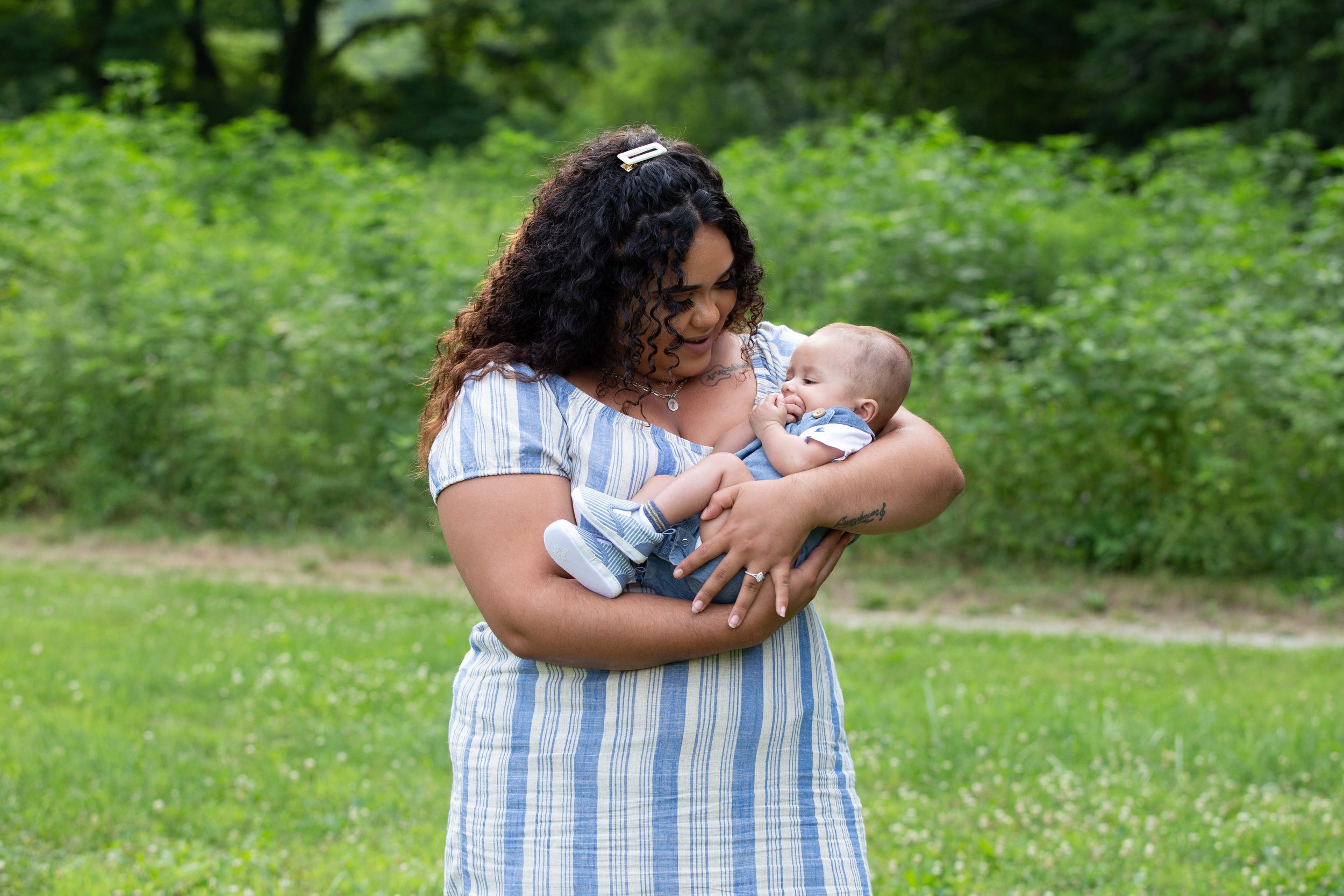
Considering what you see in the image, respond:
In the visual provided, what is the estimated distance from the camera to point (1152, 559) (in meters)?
6.74

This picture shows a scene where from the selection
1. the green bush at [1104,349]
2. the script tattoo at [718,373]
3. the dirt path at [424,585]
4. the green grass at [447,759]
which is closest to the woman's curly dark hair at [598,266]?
the script tattoo at [718,373]

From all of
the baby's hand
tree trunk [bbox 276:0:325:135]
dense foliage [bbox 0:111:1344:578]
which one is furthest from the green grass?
tree trunk [bbox 276:0:325:135]

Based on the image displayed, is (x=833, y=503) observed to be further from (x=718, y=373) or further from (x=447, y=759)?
(x=447, y=759)

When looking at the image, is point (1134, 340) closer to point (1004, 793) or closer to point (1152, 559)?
point (1152, 559)

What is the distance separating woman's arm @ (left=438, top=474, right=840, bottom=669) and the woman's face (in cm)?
28

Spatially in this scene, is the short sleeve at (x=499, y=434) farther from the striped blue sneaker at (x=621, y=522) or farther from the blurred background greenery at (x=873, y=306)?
the blurred background greenery at (x=873, y=306)

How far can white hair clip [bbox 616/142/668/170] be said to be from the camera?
6.06 feet

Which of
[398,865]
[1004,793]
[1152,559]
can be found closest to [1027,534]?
[1152,559]

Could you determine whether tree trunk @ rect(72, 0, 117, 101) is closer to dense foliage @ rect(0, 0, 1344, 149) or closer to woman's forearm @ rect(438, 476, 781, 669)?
dense foliage @ rect(0, 0, 1344, 149)

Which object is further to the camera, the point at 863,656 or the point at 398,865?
the point at 863,656

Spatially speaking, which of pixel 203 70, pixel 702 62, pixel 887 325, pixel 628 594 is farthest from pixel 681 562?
pixel 203 70

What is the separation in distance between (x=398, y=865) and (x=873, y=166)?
7.02 metres

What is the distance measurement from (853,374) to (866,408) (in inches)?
2.5

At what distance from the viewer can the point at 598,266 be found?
5.98 ft
